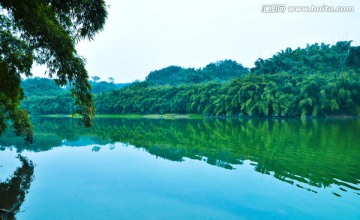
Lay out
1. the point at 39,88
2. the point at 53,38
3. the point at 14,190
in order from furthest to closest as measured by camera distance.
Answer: the point at 39,88, the point at 14,190, the point at 53,38

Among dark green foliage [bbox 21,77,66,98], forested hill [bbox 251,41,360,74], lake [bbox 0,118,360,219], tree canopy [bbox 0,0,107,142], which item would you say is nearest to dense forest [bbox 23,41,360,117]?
forested hill [bbox 251,41,360,74]

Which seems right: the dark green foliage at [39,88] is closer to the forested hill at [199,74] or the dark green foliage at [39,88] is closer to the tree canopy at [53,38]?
the forested hill at [199,74]

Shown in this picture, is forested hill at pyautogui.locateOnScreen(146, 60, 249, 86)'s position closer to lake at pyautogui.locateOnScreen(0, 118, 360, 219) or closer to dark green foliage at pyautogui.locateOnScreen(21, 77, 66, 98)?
dark green foliage at pyautogui.locateOnScreen(21, 77, 66, 98)

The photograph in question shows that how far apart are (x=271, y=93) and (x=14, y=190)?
38.5 m

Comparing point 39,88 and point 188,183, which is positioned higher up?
point 39,88

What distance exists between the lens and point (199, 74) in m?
79.2

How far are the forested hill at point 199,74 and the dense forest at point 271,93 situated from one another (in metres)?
15.2

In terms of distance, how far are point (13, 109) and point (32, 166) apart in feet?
7.27

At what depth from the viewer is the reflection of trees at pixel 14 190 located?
21.7ft

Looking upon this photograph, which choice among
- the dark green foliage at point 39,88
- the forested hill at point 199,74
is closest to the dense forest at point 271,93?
the dark green foliage at point 39,88

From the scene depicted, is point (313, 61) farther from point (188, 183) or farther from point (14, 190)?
point (14, 190)

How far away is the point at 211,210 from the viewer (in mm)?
6543

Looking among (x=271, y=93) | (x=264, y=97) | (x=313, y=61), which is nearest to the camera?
(x=264, y=97)

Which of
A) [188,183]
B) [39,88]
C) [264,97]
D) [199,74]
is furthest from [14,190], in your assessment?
[39,88]
